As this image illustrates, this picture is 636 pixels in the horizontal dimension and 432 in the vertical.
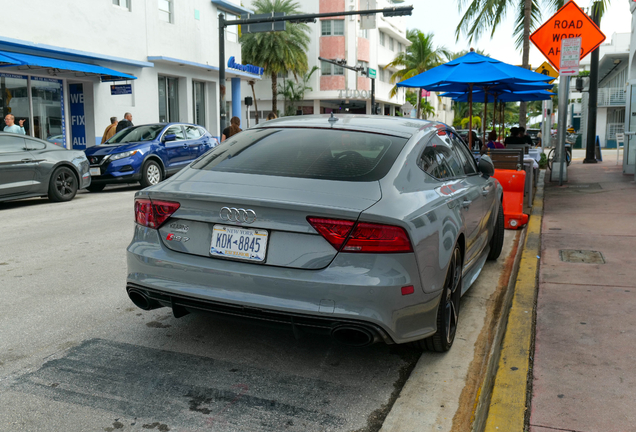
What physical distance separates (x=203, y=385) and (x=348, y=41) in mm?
49370

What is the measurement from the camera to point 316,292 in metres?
3.24

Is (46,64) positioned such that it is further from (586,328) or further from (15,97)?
(586,328)

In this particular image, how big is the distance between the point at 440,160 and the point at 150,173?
11907 mm

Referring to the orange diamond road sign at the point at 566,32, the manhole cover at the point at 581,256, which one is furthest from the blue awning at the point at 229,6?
the manhole cover at the point at 581,256

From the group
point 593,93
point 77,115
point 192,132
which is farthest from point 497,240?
point 77,115

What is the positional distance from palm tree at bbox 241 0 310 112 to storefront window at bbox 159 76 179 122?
66.7 ft

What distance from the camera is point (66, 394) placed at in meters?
3.34

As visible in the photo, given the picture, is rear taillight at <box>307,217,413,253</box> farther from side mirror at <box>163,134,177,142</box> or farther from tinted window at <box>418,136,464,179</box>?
side mirror at <box>163,134,177,142</box>

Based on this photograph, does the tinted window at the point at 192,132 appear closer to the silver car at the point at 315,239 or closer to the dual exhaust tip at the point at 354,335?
the silver car at the point at 315,239

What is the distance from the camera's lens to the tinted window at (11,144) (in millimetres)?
11367

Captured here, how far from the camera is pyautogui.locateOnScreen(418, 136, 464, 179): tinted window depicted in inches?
164

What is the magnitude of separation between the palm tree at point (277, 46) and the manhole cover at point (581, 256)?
134 ft

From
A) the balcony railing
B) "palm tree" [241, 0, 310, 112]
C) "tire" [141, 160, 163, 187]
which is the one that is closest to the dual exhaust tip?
"tire" [141, 160, 163, 187]

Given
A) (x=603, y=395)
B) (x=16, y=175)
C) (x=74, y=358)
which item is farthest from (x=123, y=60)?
(x=603, y=395)
